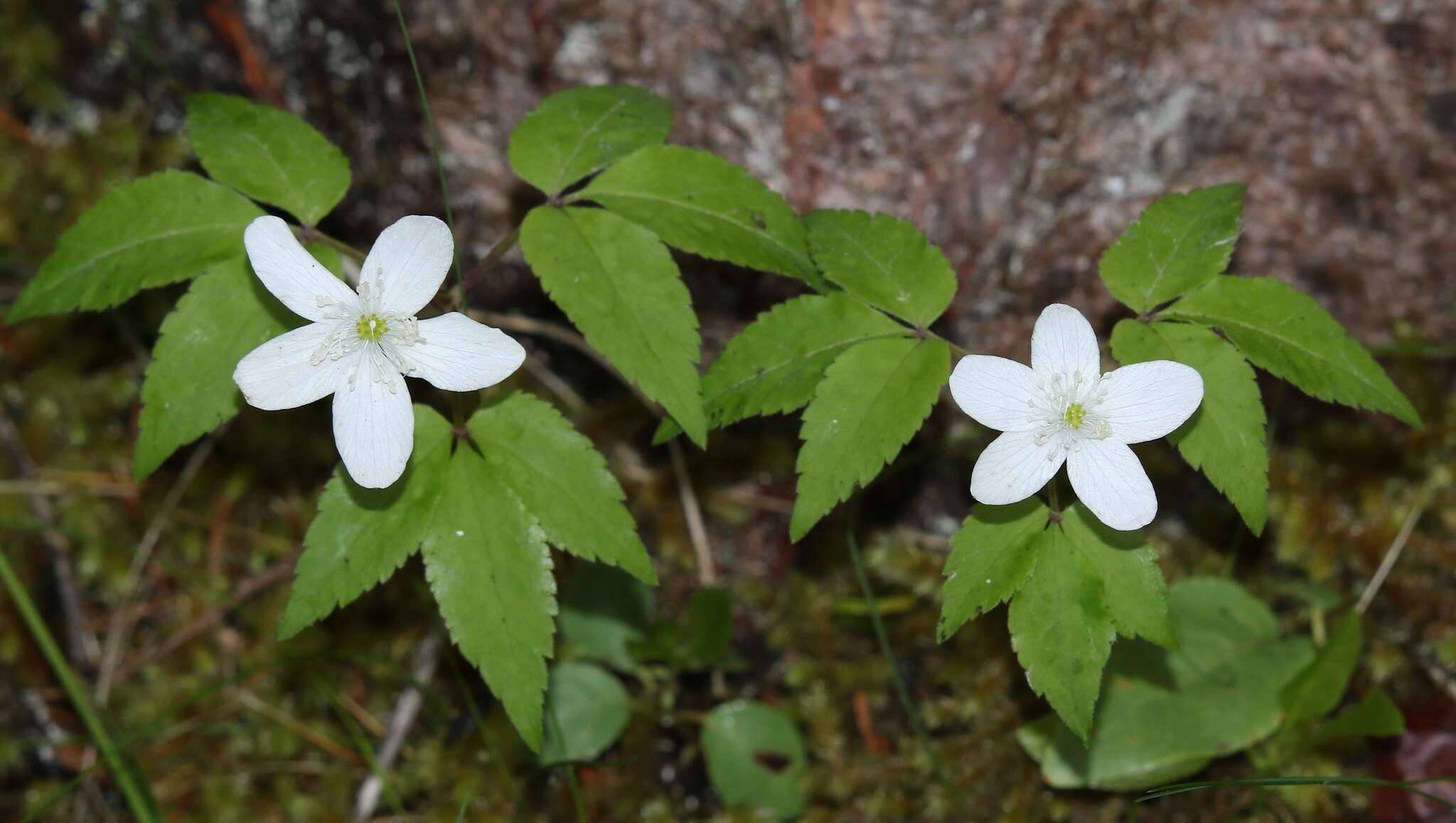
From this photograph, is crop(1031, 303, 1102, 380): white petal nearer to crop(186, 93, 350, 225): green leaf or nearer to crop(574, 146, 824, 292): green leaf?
crop(574, 146, 824, 292): green leaf

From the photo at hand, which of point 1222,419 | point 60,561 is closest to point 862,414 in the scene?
point 1222,419

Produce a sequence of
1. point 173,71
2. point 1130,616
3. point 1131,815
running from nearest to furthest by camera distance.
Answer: point 1130,616, point 1131,815, point 173,71

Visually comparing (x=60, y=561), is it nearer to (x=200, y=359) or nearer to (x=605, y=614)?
(x=200, y=359)

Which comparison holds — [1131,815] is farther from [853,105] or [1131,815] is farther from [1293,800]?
[853,105]

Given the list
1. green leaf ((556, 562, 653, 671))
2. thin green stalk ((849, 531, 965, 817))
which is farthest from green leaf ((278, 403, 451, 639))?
thin green stalk ((849, 531, 965, 817))

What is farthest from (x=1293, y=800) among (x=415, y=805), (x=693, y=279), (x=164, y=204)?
(x=164, y=204)

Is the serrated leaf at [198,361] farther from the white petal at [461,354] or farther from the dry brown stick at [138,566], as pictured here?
the dry brown stick at [138,566]
